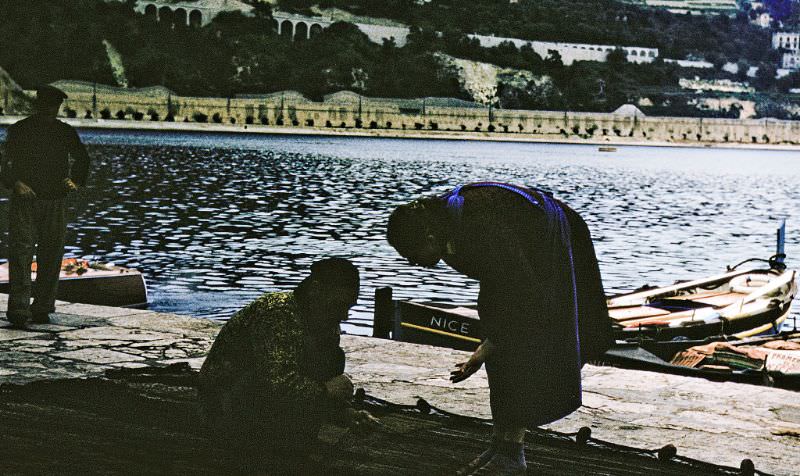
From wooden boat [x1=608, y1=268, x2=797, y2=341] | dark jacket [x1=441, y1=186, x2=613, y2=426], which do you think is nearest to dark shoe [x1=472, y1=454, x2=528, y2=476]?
dark jacket [x1=441, y1=186, x2=613, y2=426]

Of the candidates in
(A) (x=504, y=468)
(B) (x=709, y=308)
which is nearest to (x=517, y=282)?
(A) (x=504, y=468)

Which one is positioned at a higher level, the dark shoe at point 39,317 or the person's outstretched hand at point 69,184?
the person's outstretched hand at point 69,184

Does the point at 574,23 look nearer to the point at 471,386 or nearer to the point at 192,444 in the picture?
the point at 471,386

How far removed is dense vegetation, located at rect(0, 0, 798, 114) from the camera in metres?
116

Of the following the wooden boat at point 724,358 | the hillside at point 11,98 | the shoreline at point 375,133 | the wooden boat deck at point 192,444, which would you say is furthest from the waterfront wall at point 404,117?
the wooden boat deck at point 192,444

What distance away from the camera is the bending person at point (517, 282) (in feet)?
13.9

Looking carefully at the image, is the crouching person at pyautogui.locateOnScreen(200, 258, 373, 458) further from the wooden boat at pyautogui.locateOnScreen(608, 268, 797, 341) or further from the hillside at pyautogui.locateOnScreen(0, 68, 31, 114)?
the hillside at pyautogui.locateOnScreen(0, 68, 31, 114)

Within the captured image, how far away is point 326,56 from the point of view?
133m

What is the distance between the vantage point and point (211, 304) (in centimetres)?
1605

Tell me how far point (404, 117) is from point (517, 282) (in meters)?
121

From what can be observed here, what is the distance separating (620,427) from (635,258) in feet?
67.5

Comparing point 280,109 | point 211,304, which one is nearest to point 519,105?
point 280,109

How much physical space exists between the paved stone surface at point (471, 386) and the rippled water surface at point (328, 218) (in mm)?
6129

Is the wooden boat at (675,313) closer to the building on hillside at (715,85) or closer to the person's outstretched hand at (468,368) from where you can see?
the person's outstretched hand at (468,368)
